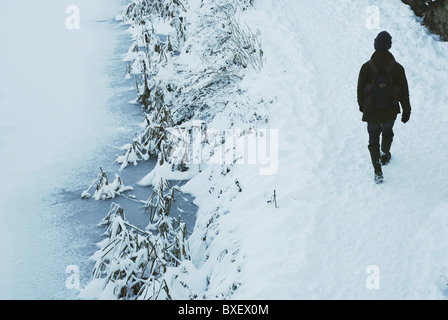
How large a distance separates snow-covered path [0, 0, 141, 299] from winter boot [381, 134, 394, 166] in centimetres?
358

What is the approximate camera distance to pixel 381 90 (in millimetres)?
4832

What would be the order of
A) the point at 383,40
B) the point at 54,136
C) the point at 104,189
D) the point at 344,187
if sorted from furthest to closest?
the point at 54,136 → the point at 104,189 → the point at 344,187 → the point at 383,40

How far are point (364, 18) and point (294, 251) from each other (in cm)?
655

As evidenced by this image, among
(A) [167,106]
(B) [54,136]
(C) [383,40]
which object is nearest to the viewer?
(C) [383,40]

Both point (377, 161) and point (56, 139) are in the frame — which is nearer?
point (377, 161)

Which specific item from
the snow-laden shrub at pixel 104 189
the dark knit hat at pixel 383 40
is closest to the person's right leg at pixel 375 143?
the dark knit hat at pixel 383 40

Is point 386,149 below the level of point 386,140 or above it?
below

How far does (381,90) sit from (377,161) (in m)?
0.77

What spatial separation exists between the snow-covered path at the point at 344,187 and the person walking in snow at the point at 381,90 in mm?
586

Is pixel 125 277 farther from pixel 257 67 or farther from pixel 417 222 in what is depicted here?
pixel 257 67

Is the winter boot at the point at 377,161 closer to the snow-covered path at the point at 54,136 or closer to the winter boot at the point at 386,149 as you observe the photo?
the winter boot at the point at 386,149

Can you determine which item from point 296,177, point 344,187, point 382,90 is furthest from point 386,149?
point 296,177

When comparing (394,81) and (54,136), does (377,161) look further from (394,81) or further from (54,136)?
(54,136)

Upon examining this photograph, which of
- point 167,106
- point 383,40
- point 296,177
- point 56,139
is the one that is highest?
point 383,40
